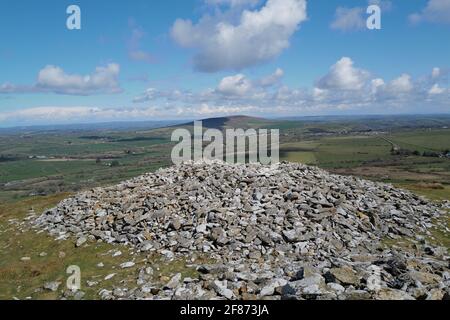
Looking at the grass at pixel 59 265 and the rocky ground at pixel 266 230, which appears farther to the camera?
the grass at pixel 59 265

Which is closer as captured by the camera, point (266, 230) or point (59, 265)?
point (59, 265)

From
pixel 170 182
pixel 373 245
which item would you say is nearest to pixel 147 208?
pixel 170 182

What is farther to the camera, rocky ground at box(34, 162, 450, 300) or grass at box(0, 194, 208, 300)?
grass at box(0, 194, 208, 300)

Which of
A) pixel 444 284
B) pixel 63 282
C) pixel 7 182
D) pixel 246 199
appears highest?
pixel 246 199

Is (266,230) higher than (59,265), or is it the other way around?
(266,230)

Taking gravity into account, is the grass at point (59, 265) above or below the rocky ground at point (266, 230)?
below

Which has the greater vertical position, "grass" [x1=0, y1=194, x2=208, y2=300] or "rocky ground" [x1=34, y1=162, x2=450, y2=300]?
"rocky ground" [x1=34, y1=162, x2=450, y2=300]
